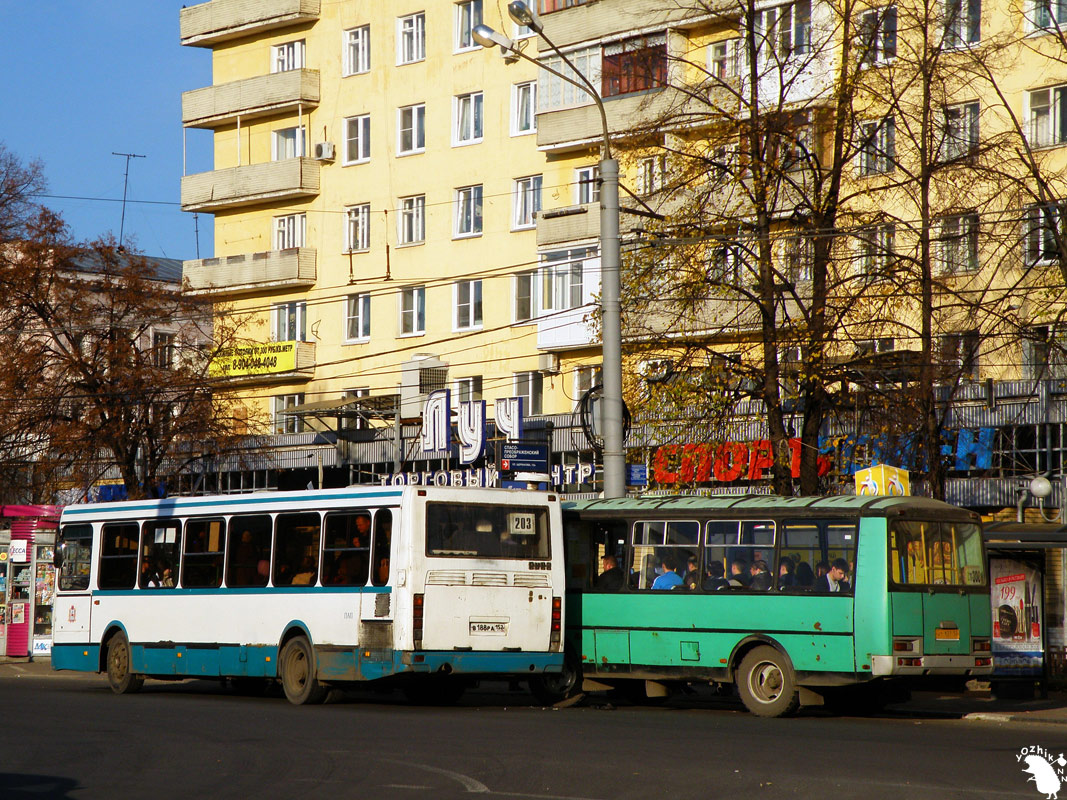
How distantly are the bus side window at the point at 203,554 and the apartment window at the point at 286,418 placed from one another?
26.0 meters

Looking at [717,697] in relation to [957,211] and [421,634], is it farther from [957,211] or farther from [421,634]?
[957,211]

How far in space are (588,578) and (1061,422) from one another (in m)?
13.4

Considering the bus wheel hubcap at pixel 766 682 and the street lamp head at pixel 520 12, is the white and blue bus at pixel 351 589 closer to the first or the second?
the bus wheel hubcap at pixel 766 682

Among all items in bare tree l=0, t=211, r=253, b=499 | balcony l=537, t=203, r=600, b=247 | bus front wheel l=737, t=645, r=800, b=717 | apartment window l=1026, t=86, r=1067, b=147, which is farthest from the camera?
balcony l=537, t=203, r=600, b=247

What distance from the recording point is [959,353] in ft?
86.3

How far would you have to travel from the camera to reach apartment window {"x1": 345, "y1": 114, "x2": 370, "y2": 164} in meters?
51.1

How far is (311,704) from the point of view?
20.8m

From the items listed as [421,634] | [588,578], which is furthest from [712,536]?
[421,634]

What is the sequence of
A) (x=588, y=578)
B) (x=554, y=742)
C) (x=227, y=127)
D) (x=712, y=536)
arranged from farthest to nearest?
(x=227, y=127), (x=588, y=578), (x=712, y=536), (x=554, y=742)

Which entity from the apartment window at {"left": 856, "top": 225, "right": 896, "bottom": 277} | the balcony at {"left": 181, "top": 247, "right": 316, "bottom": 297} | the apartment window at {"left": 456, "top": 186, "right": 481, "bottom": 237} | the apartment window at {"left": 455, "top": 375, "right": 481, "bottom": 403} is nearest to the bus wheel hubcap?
the apartment window at {"left": 856, "top": 225, "right": 896, "bottom": 277}

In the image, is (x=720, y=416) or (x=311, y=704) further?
(x=720, y=416)

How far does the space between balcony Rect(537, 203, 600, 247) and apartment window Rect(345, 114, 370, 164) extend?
936 cm

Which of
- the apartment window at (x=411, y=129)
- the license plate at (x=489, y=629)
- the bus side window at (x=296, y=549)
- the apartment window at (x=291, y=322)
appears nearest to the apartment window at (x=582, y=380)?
the apartment window at (x=411, y=129)

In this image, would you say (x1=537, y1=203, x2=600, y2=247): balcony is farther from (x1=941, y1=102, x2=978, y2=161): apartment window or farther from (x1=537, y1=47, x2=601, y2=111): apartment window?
(x1=941, y1=102, x2=978, y2=161): apartment window
